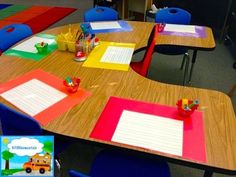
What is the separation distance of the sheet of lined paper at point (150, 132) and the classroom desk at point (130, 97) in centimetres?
3

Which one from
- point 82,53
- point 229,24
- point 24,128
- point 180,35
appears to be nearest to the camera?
point 24,128

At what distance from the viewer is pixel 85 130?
3.25 ft

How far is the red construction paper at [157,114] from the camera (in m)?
0.92

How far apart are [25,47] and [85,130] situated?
0.99 metres

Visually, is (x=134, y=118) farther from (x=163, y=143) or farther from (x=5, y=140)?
(x=5, y=140)

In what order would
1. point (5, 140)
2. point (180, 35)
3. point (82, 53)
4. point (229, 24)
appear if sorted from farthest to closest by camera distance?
1. point (229, 24)
2. point (180, 35)
3. point (82, 53)
4. point (5, 140)

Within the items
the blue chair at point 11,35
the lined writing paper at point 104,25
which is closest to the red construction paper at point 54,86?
the blue chair at point 11,35

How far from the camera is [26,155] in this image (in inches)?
34.7

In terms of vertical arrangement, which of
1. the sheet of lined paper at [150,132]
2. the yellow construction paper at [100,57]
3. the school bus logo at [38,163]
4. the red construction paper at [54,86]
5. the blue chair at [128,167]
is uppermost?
the yellow construction paper at [100,57]

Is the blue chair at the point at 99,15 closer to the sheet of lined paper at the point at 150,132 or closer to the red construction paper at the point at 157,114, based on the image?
the red construction paper at the point at 157,114

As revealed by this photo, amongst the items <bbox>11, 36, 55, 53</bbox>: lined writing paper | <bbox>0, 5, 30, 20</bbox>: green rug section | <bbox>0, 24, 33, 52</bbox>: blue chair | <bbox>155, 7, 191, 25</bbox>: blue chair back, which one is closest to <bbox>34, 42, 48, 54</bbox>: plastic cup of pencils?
<bbox>11, 36, 55, 53</bbox>: lined writing paper

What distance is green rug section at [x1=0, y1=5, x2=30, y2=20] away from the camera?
4.78 m

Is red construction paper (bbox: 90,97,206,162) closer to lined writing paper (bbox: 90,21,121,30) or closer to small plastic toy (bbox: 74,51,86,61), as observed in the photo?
small plastic toy (bbox: 74,51,86,61)

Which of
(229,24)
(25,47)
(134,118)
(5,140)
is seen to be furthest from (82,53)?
(229,24)
